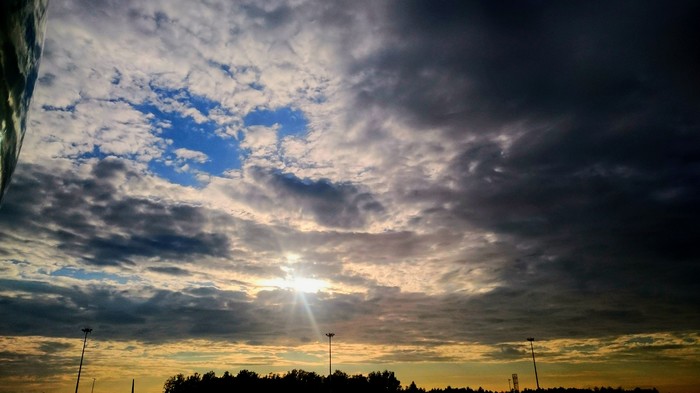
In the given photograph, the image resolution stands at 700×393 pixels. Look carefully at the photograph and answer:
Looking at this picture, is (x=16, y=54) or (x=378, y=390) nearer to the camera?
(x=16, y=54)

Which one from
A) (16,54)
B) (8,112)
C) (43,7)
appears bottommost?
(8,112)

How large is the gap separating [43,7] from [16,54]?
1.12 ft

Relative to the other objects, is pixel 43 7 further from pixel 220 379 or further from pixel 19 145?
pixel 220 379

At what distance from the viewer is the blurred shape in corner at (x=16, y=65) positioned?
1.03 metres

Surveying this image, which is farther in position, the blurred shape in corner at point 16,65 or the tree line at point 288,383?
the tree line at point 288,383

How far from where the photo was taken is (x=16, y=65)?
1.12 m

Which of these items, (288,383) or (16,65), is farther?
(288,383)

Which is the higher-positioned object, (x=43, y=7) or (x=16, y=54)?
(x=43, y=7)

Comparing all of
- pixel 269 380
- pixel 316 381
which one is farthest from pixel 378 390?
pixel 269 380

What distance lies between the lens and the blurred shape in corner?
1.03 m

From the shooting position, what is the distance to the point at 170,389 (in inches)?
5635

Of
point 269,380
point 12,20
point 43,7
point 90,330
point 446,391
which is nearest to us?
point 12,20

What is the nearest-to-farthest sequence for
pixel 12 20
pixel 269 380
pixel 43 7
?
pixel 12 20, pixel 43 7, pixel 269 380

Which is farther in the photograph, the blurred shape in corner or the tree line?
the tree line
